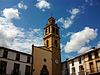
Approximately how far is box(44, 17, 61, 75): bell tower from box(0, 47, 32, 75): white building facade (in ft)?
25.7

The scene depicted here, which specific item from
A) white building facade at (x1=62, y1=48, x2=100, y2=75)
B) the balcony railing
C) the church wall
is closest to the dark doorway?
the church wall

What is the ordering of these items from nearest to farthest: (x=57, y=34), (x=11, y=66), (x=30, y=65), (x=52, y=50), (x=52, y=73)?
(x=11, y=66) → (x=30, y=65) → (x=52, y=73) → (x=52, y=50) → (x=57, y=34)

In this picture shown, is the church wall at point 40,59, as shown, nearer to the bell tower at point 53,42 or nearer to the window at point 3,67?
the bell tower at point 53,42

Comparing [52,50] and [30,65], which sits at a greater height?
[52,50]

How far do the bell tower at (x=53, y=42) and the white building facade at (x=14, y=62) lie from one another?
7.83 meters

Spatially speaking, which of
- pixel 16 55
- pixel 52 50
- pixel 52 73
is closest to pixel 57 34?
pixel 52 50

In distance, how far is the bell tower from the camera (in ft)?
134

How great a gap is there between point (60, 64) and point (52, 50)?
4504 millimetres

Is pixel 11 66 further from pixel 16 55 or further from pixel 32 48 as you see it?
pixel 32 48

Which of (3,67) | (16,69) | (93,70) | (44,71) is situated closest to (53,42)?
(44,71)

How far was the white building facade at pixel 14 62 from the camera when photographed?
101 ft

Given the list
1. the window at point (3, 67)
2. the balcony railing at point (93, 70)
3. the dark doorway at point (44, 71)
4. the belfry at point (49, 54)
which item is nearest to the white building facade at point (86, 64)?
the balcony railing at point (93, 70)

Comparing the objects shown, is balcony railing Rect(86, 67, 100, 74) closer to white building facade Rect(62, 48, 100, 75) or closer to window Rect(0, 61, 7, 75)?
white building facade Rect(62, 48, 100, 75)

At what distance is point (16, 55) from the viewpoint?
33.6 m
